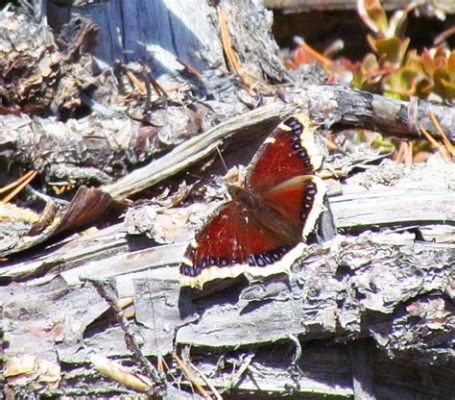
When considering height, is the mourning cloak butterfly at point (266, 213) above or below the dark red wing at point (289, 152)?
below

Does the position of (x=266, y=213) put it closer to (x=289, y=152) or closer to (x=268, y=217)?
(x=268, y=217)

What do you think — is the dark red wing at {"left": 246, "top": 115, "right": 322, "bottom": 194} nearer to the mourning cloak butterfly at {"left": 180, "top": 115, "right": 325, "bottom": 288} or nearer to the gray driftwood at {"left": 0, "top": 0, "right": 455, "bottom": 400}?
the mourning cloak butterfly at {"left": 180, "top": 115, "right": 325, "bottom": 288}

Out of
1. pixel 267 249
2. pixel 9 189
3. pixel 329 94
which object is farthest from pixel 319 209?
pixel 9 189

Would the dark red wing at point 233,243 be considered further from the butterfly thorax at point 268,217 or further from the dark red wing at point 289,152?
the dark red wing at point 289,152

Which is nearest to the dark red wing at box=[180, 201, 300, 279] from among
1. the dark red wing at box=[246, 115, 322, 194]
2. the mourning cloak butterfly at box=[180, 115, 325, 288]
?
the mourning cloak butterfly at box=[180, 115, 325, 288]

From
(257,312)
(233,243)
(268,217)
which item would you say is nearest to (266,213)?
(268,217)

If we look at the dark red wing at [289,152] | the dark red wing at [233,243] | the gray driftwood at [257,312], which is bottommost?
the gray driftwood at [257,312]

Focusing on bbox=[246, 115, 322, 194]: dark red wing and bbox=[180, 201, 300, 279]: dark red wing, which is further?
bbox=[246, 115, 322, 194]: dark red wing

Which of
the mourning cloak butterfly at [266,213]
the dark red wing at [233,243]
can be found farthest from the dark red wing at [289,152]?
the dark red wing at [233,243]
